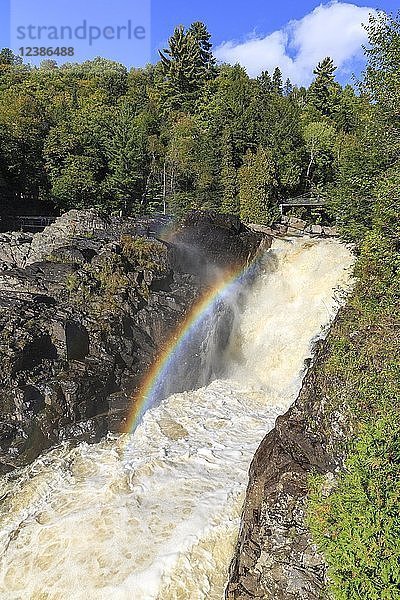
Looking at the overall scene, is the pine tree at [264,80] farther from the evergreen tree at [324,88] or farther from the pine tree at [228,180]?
the pine tree at [228,180]

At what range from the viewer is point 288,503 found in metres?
6.47

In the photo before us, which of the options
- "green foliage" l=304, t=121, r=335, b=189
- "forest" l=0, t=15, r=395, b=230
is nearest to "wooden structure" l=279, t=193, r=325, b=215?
"forest" l=0, t=15, r=395, b=230

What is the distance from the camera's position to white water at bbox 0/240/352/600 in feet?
24.0

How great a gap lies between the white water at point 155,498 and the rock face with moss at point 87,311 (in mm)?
1216

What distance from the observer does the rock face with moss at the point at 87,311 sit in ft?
40.1

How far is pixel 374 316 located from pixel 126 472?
5846 mm

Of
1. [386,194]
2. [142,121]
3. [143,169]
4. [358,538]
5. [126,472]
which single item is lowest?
[126,472]

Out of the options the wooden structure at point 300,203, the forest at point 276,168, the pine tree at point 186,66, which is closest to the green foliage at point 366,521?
the forest at point 276,168

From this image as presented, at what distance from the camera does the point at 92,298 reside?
1518cm

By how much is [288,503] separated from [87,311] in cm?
986

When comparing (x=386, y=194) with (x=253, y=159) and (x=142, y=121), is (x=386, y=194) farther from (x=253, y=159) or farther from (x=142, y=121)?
(x=142, y=121)

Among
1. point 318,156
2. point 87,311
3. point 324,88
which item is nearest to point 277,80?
point 324,88

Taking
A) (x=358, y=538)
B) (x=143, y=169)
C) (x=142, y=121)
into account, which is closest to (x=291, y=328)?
(x=358, y=538)

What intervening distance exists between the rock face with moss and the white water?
47.9 inches
